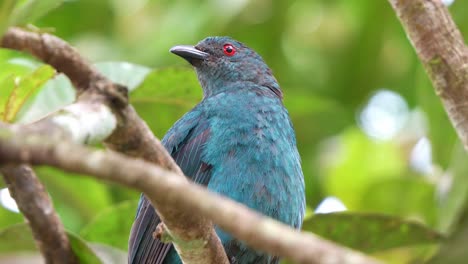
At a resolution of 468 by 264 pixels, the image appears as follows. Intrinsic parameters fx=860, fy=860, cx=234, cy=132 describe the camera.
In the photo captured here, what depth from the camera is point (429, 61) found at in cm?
415

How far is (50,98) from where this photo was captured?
4867 mm

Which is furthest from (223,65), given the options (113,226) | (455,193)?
(455,193)

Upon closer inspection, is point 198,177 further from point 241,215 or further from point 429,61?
point 241,215

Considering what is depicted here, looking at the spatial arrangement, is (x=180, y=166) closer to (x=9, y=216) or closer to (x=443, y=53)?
(x=9, y=216)

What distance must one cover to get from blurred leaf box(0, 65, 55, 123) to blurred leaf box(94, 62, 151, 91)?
23.5 inches

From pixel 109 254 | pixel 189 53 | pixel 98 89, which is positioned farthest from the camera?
pixel 189 53

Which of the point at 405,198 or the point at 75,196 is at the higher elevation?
the point at 405,198

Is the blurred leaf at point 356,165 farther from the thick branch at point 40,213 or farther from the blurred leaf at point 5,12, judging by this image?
the blurred leaf at point 5,12

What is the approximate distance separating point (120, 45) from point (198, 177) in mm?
2308

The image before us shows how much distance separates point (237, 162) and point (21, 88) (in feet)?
3.89

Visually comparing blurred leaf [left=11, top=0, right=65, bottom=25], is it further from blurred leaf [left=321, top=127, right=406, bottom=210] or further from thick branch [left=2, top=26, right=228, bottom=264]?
blurred leaf [left=321, top=127, right=406, bottom=210]

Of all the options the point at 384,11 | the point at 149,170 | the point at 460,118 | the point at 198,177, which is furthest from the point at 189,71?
the point at 149,170

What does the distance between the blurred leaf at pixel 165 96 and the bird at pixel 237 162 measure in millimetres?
133

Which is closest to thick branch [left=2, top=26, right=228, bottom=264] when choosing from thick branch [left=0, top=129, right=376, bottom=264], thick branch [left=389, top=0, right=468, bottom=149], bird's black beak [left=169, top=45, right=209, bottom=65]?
thick branch [left=0, top=129, right=376, bottom=264]
